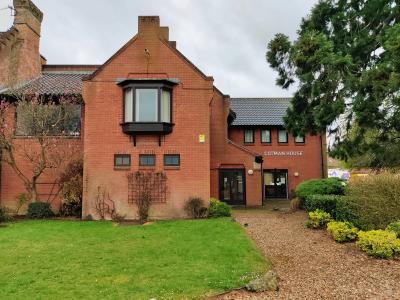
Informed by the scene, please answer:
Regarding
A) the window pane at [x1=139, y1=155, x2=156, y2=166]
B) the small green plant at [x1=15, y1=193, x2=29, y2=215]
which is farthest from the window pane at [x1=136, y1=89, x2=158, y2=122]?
the small green plant at [x1=15, y1=193, x2=29, y2=215]

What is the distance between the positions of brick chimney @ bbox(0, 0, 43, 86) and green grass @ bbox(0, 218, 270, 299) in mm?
11775

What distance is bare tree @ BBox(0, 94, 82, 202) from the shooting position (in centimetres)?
1922

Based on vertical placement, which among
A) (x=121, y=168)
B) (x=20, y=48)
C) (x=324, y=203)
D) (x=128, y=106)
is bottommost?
(x=324, y=203)

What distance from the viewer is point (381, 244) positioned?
31.8ft

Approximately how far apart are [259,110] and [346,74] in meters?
17.7

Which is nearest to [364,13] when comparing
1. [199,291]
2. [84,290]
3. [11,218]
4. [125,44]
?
[125,44]

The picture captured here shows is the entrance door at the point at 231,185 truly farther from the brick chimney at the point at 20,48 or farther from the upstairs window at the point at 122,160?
the brick chimney at the point at 20,48

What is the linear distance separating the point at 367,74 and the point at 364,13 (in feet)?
16.2

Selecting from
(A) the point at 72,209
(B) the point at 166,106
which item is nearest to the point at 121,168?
(A) the point at 72,209

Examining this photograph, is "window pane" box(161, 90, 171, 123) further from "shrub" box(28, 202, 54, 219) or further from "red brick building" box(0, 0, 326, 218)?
"shrub" box(28, 202, 54, 219)

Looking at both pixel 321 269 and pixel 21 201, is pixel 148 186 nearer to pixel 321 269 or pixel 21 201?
pixel 21 201

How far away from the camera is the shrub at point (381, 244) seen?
31.6 ft

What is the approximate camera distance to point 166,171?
1870 centimetres

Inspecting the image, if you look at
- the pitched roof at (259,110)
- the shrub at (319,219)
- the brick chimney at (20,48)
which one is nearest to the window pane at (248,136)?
the pitched roof at (259,110)
